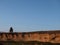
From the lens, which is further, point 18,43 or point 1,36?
point 1,36

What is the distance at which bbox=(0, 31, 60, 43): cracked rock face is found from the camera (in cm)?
476

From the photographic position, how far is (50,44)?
493 centimetres

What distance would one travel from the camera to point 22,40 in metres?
5.59

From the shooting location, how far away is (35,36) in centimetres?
533

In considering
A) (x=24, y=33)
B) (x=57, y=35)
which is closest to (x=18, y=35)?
(x=24, y=33)

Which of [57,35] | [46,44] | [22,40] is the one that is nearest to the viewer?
[57,35]

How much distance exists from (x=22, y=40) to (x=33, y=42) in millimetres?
536

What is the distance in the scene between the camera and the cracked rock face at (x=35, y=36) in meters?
4.76

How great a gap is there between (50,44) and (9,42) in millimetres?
2058

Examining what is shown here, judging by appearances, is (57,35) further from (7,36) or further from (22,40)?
(7,36)

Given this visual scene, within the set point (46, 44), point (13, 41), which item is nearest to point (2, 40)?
point (13, 41)

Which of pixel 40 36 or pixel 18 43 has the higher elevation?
pixel 40 36

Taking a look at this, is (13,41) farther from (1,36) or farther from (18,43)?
(1,36)

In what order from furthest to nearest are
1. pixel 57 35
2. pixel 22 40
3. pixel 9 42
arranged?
pixel 9 42 < pixel 22 40 < pixel 57 35
